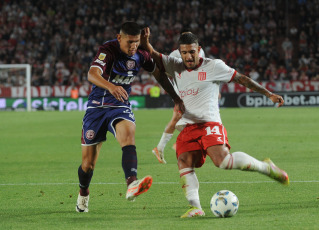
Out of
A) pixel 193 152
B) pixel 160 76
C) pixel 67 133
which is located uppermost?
pixel 160 76

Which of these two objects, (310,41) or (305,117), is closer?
(305,117)

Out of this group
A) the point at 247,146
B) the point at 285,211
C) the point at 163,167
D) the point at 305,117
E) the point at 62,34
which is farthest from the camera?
the point at 62,34

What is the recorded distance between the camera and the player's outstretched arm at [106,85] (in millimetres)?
5668

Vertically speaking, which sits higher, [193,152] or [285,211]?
[193,152]

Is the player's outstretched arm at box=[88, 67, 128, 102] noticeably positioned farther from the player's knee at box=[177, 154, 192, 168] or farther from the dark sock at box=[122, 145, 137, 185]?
the player's knee at box=[177, 154, 192, 168]

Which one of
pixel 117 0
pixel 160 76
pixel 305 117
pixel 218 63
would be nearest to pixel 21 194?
pixel 160 76

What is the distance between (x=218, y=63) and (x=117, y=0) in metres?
31.7

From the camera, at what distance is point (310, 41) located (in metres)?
33.8

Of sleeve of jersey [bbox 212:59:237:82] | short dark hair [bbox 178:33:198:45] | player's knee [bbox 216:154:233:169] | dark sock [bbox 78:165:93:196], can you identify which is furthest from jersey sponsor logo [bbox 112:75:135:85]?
player's knee [bbox 216:154:233:169]

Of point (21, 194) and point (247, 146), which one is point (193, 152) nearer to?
point (21, 194)

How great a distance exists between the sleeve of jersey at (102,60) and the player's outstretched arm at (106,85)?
0.05 m

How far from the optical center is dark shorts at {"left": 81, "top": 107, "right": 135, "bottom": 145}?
6.27m

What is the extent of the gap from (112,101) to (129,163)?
0.82m

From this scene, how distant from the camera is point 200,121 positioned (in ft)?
20.7
